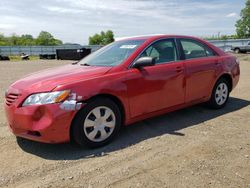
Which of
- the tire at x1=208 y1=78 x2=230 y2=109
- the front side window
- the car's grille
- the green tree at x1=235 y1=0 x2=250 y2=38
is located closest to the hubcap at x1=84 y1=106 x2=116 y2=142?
the car's grille

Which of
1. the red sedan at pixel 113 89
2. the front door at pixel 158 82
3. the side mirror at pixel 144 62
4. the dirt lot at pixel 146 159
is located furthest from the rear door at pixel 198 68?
the side mirror at pixel 144 62

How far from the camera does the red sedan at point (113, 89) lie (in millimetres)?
3564

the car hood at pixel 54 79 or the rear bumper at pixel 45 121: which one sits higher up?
the car hood at pixel 54 79

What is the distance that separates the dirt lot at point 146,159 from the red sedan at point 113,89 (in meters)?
0.28

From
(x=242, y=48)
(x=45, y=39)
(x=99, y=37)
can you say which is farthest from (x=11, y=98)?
(x=45, y=39)

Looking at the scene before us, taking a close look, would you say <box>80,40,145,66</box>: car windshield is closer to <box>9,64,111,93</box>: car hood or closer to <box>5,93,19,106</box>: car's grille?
<box>9,64,111,93</box>: car hood

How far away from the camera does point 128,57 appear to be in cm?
430

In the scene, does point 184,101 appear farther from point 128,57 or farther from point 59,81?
point 59,81

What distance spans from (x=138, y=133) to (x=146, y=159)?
0.96 metres

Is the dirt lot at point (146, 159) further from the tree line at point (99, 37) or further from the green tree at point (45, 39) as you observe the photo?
the green tree at point (45, 39)

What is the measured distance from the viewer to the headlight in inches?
139

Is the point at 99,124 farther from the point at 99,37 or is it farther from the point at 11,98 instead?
the point at 99,37

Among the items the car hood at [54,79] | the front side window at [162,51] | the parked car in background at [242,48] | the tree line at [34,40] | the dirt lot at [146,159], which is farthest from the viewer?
the tree line at [34,40]

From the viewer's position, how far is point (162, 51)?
4.77 m
